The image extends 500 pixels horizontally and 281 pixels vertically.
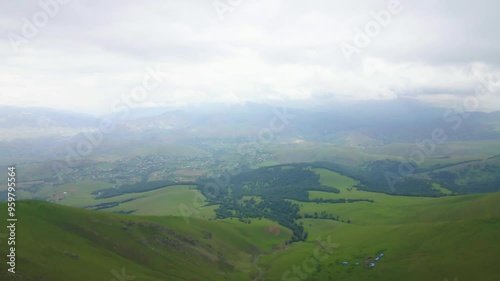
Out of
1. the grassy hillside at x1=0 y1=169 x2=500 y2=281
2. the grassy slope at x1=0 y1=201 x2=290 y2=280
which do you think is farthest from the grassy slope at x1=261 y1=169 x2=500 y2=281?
the grassy slope at x1=0 y1=201 x2=290 y2=280

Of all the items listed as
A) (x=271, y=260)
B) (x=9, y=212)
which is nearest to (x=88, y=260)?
(x=9, y=212)

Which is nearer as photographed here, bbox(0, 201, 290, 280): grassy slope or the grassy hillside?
bbox(0, 201, 290, 280): grassy slope

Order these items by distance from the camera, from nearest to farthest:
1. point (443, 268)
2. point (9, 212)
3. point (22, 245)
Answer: point (22, 245), point (443, 268), point (9, 212)

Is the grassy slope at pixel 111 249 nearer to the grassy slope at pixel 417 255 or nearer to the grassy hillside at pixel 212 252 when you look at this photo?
the grassy hillside at pixel 212 252

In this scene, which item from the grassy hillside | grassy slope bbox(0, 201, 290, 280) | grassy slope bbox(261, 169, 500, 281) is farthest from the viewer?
grassy slope bbox(261, 169, 500, 281)

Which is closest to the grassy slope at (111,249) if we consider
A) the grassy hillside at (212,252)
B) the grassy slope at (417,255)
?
the grassy hillside at (212,252)

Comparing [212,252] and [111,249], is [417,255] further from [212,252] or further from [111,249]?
[111,249]

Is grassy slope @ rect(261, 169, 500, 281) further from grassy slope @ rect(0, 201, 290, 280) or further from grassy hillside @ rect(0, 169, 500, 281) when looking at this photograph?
grassy slope @ rect(0, 201, 290, 280)

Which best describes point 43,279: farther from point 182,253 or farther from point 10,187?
point 182,253

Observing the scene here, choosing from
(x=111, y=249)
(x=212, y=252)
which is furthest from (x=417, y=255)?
(x=111, y=249)
